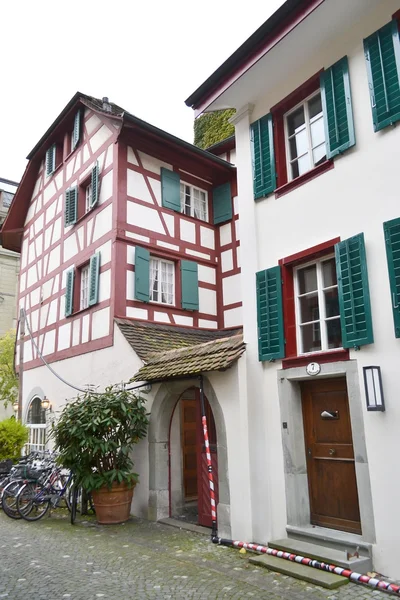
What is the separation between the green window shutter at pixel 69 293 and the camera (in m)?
12.6

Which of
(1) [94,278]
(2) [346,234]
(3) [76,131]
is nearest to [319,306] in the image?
(2) [346,234]

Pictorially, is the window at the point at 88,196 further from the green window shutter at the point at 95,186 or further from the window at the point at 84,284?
the window at the point at 84,284

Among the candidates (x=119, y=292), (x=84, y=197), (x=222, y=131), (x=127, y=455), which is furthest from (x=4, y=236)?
(x=127, y=455)

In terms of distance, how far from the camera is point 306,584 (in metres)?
5.10

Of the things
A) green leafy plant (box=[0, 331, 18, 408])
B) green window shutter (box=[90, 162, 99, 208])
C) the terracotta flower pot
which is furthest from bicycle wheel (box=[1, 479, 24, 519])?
green leafy plant (box=[0, 331, 18, 408])

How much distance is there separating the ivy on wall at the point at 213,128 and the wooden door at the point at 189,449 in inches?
535

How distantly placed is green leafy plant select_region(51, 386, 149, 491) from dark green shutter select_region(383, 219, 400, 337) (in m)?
4.80

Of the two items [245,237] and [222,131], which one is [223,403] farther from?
[222,131]

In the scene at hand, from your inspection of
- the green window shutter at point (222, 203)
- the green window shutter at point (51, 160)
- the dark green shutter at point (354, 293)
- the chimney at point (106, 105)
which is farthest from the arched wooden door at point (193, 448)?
the green window shutter at point (51, 160)

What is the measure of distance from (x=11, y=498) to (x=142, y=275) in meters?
5.16

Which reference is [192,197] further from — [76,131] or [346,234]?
[346,234]

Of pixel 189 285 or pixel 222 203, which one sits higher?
pixel 222 203

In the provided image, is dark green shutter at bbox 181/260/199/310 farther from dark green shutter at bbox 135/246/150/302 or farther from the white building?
the white building

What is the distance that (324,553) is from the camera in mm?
5543
